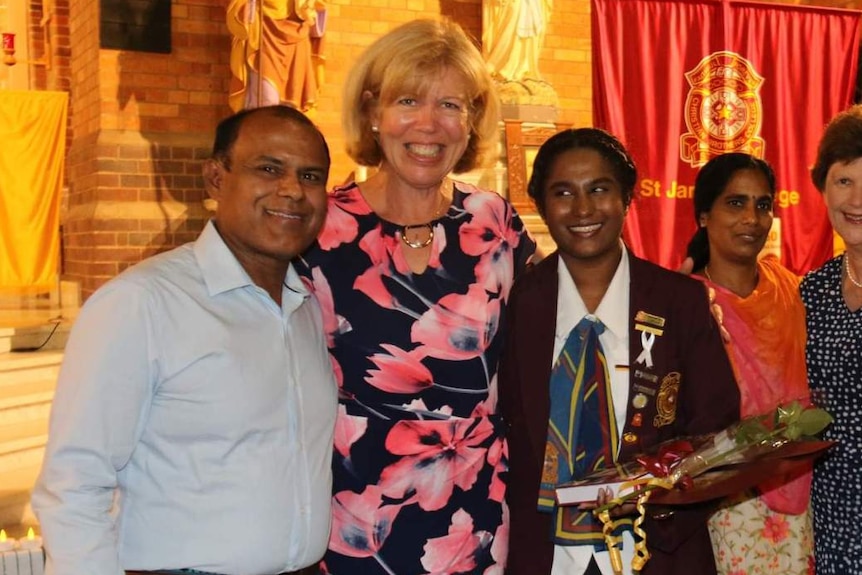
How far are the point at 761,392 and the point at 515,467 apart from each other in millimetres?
842

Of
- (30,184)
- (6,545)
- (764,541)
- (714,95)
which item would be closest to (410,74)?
(764,541)

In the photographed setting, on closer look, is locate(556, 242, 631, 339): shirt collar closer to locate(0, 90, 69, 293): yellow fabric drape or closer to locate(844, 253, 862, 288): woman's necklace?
locate(844, 253, 862, 288): woman's necklace

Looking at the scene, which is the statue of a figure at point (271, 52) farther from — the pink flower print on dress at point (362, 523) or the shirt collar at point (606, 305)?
the pink flower print on dress at point (362, 523)

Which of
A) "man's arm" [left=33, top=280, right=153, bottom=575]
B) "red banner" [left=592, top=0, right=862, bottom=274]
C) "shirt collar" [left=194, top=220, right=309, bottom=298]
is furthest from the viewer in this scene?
"red banner" [left=592, top=0, right=862, bottom=274]

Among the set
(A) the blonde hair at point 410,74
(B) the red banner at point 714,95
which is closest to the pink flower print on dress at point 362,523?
(A) the blonde hair at point 410,74

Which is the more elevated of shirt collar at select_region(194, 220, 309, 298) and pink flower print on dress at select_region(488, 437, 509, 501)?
shirt collar at select_region(194, 220, 309, 298)

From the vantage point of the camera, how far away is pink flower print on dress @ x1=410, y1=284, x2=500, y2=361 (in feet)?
6.36

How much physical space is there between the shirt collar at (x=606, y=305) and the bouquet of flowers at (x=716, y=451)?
296 mm

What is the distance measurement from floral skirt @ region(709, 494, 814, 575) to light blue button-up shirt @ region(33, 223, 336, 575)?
124 cm

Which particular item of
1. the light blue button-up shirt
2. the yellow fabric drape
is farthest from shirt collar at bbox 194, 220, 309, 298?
the yellow fabric drape

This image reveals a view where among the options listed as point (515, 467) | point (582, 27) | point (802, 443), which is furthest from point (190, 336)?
point (582, 27)

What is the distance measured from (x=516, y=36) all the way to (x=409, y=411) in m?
6.18

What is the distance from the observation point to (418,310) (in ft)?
6.41

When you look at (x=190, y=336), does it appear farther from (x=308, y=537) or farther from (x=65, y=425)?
(x=308, y=537)
